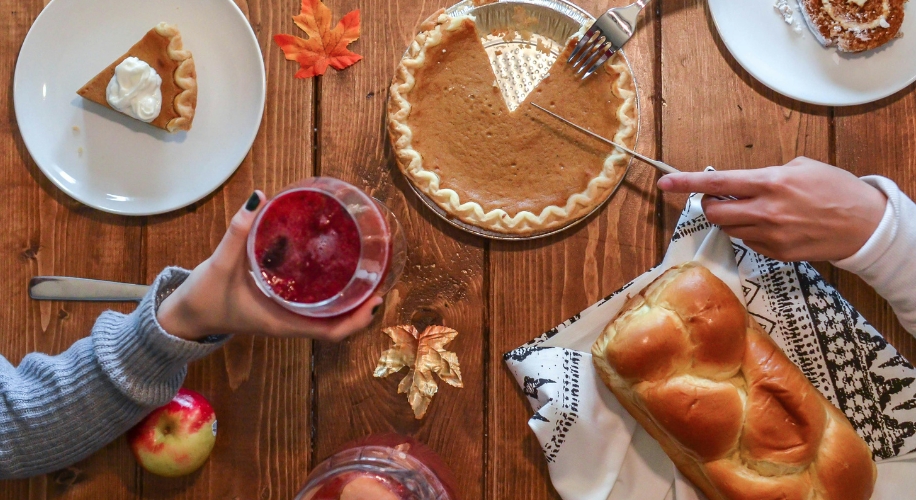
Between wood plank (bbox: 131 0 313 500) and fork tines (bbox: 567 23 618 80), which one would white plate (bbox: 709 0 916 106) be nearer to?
fork tines (bbox: 567 23 618 80)


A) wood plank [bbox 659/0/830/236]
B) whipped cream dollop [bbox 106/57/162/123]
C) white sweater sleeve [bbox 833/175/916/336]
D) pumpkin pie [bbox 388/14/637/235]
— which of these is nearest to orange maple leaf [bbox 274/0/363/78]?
pumpkin pie [bbox 388/14/637/235]

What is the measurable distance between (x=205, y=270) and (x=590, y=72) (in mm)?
947

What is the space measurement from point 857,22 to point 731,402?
35.7 inches

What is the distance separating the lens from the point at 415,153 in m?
1.51

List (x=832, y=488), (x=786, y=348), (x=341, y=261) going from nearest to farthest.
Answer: (x=341, y=261), (x=832, y=488), (x=786, y=348)

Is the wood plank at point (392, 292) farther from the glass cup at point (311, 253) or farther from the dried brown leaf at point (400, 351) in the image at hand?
the glass cup at point (311, 253)

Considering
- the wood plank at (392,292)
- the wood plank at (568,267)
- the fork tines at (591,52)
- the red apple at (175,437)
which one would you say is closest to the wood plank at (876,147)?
the wood plank at (568,267)

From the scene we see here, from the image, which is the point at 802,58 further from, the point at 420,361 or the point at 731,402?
the point at 420,361

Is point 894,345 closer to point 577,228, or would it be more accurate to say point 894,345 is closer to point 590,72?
point 577,228

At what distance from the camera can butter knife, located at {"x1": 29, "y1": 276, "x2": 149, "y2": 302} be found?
4.88ft

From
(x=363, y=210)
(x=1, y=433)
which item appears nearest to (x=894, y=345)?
(x=363, y=210)

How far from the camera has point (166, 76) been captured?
1487 millimetres

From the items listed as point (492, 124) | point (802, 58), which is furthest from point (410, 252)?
point (802, 58)

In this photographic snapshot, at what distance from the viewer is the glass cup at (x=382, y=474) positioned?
1280mm
